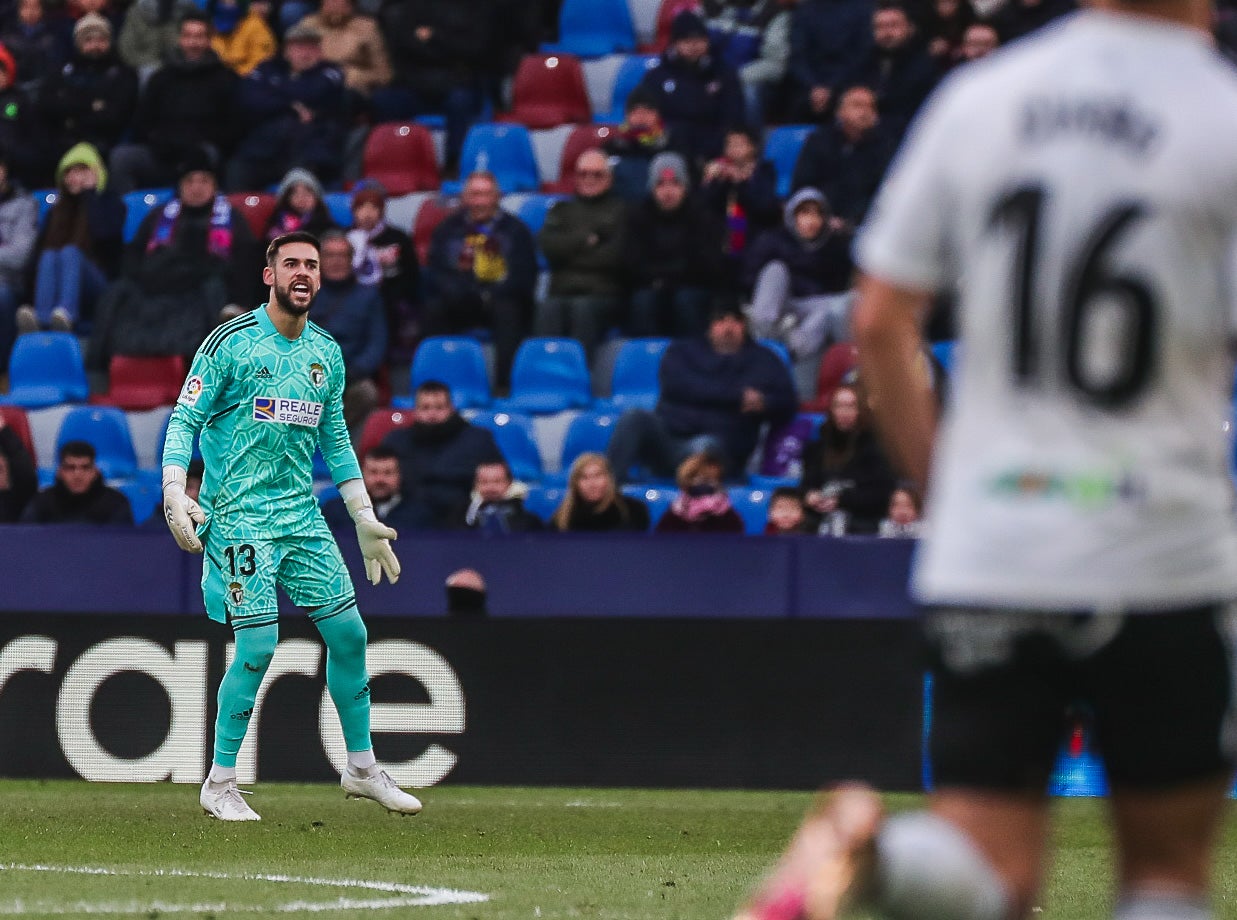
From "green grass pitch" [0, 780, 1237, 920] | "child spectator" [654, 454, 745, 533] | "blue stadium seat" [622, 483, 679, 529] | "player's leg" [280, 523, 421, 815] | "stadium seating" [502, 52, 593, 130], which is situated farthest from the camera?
"stadium seating" [502, 52, 593, 130]

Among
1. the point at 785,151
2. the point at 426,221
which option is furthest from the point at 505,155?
the point at 785,151

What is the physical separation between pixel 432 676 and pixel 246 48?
8.19 metres

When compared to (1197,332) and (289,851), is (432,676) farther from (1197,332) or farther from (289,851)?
(1197,332)

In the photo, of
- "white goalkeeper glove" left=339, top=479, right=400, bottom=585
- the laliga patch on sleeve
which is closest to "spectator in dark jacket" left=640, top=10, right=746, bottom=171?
"white goalkeeper glove" left=339, top=479, right=400, bottom=585

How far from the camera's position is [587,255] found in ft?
49.1

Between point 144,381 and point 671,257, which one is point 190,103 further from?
point 671,257

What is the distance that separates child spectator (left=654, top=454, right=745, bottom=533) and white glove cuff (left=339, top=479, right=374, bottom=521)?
343cm

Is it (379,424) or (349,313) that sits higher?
(349,313)

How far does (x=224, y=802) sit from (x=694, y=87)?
7.85 metres

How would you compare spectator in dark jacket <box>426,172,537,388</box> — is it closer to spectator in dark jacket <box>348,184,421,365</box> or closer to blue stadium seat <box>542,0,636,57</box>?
spectator in dark jacket <box>348,184,421,365</box>

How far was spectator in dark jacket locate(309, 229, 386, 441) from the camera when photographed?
1488 centimetres

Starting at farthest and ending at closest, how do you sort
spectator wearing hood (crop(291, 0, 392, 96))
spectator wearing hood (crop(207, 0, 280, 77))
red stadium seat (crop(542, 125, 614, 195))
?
spectator wearing hood (crop(207, 0, 280, 77)) < spectator wearing hood (crop(291, 0, 392, 96)) < red stadium seat (crop(542, 125, 614, 195))

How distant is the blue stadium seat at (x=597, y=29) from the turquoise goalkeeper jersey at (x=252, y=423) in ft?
28.6

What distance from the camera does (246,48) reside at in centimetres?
1802
